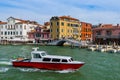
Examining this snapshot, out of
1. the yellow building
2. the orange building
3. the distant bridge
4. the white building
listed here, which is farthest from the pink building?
the white building

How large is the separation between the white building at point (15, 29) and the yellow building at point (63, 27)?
9.52m

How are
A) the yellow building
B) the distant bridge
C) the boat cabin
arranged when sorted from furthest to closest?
the yellow building
the distant bridge
the boat cabin

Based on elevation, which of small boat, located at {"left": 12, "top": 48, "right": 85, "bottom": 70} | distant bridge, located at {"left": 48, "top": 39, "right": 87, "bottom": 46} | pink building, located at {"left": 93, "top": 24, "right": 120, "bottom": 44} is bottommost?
small boat, located at {"left": 12, "top": 48, "right": 85, "bottom": 70}

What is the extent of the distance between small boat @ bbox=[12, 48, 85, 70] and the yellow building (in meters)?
53.0

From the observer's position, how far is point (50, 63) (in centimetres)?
2783

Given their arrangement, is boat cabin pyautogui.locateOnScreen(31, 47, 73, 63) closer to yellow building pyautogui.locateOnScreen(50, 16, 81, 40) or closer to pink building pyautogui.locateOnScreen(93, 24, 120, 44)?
pink building pyautogui.locateOnScreen(93, 24, 120, 44)

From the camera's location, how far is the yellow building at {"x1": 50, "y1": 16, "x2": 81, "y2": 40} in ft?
269

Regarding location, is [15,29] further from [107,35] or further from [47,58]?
[47,58]

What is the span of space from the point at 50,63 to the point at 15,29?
2495 inches

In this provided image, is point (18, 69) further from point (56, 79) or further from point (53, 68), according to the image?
point (56, 79)

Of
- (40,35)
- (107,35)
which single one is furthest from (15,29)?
(107,35)

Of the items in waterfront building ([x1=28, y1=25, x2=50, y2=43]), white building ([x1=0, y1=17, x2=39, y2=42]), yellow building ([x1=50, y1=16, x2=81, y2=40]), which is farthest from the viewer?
white building ([x1=0, y1=17, x2=39, y2=42])

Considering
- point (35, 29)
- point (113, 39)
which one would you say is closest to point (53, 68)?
point (113, 39)

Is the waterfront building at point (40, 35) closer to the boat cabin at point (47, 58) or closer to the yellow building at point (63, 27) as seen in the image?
the yellow building at point (63, 27)
